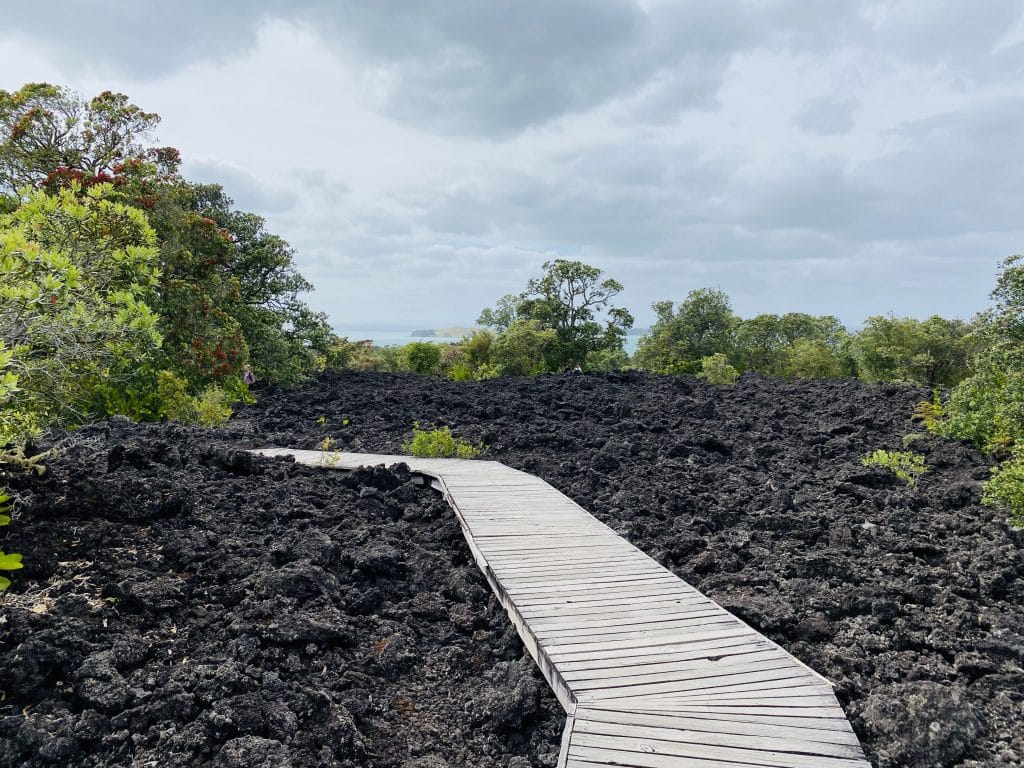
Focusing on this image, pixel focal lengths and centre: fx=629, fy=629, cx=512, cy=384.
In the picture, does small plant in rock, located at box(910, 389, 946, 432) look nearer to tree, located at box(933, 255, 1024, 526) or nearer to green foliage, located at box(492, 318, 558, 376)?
tree, located at box(933, 255, 1024, 526)

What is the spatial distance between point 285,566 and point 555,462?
4.77 metres

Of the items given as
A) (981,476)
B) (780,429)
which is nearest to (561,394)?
(780,429)

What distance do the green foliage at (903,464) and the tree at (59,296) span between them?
774 centimetres

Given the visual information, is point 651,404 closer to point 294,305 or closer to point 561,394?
point 561,394

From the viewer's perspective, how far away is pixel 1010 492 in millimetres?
5629

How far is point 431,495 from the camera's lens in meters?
7.31

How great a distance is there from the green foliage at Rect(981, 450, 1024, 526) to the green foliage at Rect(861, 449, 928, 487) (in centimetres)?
103

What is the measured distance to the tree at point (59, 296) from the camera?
3740mm

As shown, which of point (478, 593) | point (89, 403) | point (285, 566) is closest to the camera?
point (285, 566)

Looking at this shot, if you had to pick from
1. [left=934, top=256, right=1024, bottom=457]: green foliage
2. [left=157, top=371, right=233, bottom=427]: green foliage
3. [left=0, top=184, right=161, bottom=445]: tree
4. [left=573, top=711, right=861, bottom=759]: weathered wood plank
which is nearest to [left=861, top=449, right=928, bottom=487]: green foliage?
[left=934, top=256, right=1024, bottom=457]: green foliage

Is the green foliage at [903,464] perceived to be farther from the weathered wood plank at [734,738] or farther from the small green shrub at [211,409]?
the small green shrub at [211,409]

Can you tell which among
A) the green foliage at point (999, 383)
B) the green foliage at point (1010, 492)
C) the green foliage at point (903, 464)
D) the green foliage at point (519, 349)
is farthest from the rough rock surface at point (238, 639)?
the green foliage at point (519, 349)

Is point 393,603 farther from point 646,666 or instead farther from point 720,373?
point 720,373

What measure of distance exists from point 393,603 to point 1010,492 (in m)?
5.47
